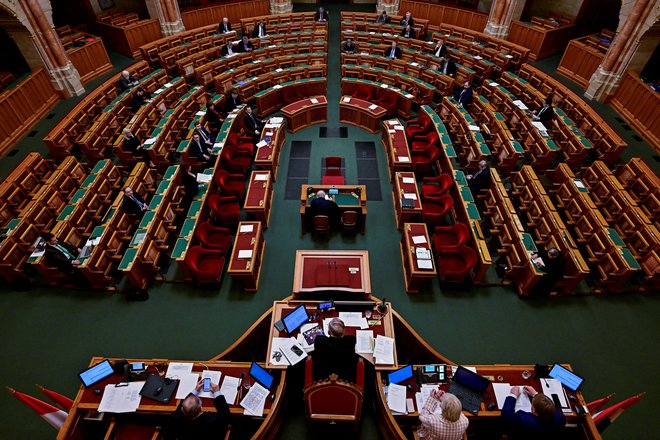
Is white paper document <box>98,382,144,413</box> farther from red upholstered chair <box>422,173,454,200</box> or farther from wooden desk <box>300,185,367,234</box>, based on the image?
red upholstered chair <box>422,173,454,200</box>

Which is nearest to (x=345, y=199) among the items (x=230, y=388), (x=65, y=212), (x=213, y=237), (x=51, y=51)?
(x=213, y=237)

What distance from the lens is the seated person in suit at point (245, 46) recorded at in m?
15.5

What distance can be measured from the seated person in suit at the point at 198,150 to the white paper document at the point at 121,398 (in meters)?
6.74

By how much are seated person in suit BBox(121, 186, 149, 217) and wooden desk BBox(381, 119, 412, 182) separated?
6940mm

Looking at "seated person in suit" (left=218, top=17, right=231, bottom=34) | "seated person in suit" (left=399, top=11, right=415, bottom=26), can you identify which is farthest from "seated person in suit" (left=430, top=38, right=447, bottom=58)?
"seated person in suit" (left=218, top=17, right=231, bottom=34)

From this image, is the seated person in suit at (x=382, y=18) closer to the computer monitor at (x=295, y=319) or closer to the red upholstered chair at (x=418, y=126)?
the red upholstered chair at (x=418, y=126)

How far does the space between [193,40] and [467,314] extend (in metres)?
16.5

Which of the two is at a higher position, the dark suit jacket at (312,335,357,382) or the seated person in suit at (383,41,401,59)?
the seated person in suit at (383,41,401,59)

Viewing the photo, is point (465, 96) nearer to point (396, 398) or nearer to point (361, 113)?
point (361, 113)

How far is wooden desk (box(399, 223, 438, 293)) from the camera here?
781cm

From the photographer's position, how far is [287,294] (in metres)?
8.16

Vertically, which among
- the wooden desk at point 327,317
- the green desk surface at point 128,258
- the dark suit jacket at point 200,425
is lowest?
the green desk surface at point 128,258

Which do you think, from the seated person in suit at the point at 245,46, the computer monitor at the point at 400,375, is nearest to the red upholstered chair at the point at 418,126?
the seated person in suit at the point at 245,46

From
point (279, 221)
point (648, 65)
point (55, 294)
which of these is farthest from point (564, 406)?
point (648, 65)
